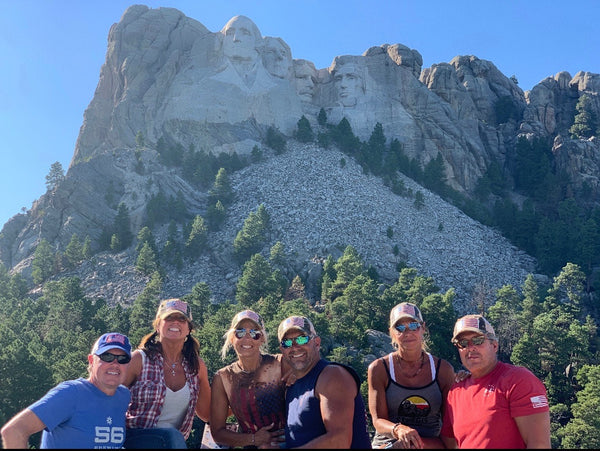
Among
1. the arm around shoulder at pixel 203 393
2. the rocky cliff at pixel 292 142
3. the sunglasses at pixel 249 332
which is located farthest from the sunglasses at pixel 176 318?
the rocky cliff at pixel 292 142

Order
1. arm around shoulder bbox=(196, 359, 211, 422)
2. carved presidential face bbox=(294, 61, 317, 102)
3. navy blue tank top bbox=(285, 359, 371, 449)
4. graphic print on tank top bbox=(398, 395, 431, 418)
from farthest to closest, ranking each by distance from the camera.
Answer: carved presidential face bbox=(294, 61, 317, 102) → arm around shoulder bbox=(196, 359, 211, 422) → graphic print on tank top bbox=(398, 395, 431, 418) → navy blue tank top bbox=(285, 359, 371, 449)

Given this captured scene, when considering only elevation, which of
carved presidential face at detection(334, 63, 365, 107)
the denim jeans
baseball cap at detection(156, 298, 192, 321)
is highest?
carved presidential face at detection(334, 63, 365, 107)

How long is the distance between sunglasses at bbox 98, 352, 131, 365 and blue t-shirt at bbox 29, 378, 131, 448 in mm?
285

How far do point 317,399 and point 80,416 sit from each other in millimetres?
2358

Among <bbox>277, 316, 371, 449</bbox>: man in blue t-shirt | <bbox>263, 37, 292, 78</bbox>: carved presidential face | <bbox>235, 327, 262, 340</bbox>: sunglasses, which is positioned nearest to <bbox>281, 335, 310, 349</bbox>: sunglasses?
<bbox>277, 316, 371, 449</bbox>: man in blue t-shirt

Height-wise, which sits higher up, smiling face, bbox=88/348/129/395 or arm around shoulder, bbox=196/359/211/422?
smiling face, bbox=88/348/129/395

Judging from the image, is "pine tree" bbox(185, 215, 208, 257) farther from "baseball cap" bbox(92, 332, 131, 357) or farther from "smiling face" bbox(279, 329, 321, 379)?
"smiling face" bbox(279, 329, 321, 379)

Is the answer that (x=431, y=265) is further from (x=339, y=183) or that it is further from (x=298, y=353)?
(x=298, y=353)

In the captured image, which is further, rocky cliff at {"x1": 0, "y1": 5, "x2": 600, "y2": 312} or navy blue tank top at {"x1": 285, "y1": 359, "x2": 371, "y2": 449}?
rocky cliff at {"x1": 0, "y1": 5, "x2": 600, "y2": 312}

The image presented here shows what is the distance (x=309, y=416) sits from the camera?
19.4 feet

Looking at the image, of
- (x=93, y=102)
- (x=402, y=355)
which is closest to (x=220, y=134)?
(x=93, y=102)

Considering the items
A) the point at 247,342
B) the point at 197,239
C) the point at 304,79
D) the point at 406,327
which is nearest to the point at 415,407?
the point at 406,327

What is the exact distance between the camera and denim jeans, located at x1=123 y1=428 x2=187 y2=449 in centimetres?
614

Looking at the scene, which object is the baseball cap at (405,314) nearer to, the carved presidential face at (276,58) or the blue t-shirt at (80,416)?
the blue t-shirt at (80,416)
